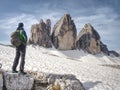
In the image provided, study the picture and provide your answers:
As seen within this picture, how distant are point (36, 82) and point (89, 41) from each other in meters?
59.5

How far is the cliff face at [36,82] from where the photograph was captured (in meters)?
13.7

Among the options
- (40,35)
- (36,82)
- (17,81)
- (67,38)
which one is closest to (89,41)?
(67,38)

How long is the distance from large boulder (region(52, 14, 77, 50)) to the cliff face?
2078 inches

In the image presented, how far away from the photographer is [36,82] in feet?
49.9

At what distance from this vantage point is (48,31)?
70.2 m

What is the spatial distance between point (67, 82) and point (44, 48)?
165ft

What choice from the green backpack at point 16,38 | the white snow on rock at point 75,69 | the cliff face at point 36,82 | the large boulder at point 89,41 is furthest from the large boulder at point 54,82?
the large boulder at point 89,41

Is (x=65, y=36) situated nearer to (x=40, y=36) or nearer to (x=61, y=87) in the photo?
(x=40, y=36)

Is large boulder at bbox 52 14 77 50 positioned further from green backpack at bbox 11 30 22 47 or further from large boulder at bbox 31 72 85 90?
green backpack at bbox 11 30 22 47

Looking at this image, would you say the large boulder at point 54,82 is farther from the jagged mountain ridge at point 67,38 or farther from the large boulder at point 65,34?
the large boulder at point 65,34

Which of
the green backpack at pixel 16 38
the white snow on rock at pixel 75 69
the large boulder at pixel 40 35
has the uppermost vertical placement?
the large boulder at pixel 40 35

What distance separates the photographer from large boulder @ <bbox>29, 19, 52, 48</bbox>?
66688 mm

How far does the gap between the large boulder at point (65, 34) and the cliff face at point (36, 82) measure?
52.8 metres

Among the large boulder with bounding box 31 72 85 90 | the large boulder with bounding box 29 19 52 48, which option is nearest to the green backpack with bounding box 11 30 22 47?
the large boulder with bounding box 31 72 85 90
